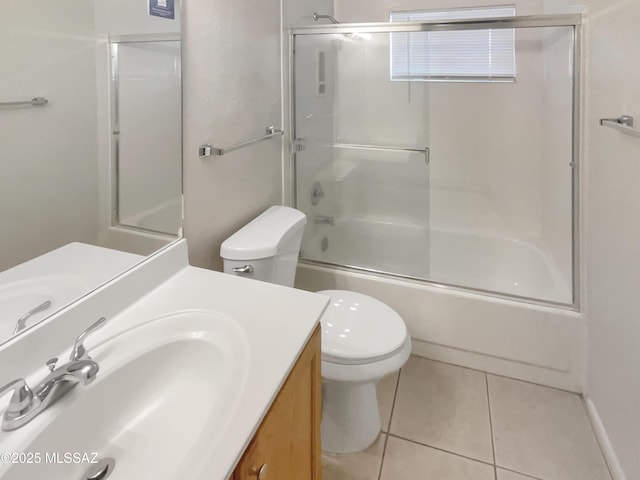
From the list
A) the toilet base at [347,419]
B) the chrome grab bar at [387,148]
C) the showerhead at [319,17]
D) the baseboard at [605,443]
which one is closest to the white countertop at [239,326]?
the toilet base at [347,419]

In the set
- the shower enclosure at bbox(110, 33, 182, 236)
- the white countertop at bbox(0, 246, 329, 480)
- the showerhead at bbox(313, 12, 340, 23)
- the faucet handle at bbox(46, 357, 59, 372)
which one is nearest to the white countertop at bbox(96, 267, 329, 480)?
the white countertop at bbox(0, 246, 329, 480)

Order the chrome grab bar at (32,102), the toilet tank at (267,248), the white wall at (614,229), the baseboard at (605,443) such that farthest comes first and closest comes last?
the toilet tank at (267,248)
the baseboard at (605,443)
the white wall at (614,229)
the chrome grab bar at (32,102)

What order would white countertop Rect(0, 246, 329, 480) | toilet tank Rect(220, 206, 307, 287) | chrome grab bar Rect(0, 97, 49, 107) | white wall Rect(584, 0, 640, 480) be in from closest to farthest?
white countertop Rect(0, 246, 329, 480), chrome grab bar Rect(0, 97, 49, 107), white wall Rect(584, 0, 640, 480), toilet tank Rect(220, 206, 307, 287)

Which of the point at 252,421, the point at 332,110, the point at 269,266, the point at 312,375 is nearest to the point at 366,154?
the point at 332,110

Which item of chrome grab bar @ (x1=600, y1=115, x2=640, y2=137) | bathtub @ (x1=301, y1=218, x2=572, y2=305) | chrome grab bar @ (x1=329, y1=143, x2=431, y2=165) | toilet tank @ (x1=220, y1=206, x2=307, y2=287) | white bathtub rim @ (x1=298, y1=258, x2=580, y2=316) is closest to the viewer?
chrome grab bar @ (x1=600, y1=115, x2=640, y2=137)

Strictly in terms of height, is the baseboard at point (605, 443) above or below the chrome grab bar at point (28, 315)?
below

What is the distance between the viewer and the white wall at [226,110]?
1455 mm

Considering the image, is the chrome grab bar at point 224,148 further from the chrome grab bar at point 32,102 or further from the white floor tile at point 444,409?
the white floor tile at point 444,409

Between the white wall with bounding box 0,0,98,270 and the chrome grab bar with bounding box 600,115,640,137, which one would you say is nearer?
the white wall with bounding box 0,0,98,270

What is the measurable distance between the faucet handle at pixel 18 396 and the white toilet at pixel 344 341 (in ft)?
2.79

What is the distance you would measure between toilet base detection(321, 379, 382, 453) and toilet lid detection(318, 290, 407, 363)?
0.21m

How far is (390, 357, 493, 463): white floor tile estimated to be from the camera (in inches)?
64.4

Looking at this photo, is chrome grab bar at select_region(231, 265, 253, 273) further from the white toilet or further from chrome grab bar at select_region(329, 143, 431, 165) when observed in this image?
chrome grab bar at select_region(329, 143, 431, 165)

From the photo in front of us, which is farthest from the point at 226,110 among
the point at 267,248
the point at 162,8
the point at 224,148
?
the point at 267,248
